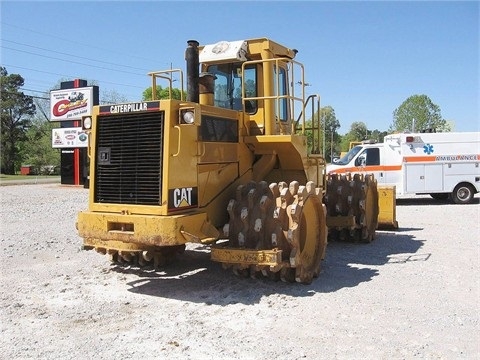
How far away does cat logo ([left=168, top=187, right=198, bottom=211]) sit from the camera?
6.32 metres

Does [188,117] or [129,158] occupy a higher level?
[188,117]

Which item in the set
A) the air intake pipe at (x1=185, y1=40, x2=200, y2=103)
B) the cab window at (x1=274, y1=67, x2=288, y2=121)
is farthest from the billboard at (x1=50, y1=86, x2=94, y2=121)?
the air intake pipe at (x1=185, y1=40, x2=200, y2=103)

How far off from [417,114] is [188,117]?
64.0m

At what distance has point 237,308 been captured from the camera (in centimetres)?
591

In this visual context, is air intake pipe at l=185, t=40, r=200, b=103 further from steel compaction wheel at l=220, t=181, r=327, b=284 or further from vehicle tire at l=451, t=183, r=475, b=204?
vehicle tire at l=451, t=183, r=475, b=204

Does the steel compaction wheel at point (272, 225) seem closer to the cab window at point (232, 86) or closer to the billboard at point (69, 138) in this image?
the cab window at point (232, 86)

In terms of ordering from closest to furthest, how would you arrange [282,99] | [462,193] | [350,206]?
[282,99]
[350,206]
[462,193]

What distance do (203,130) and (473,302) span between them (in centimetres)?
410

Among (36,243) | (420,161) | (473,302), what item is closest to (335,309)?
(473,302)

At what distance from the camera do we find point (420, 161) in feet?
59.2

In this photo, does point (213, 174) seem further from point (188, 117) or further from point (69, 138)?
point (69, 138)

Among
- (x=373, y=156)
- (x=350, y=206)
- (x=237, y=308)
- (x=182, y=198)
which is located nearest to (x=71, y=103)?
(x=373, y=156)

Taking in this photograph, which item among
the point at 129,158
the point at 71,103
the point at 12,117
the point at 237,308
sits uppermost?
the point at 12,117

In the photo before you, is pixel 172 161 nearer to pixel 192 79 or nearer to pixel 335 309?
pixel 192 79
